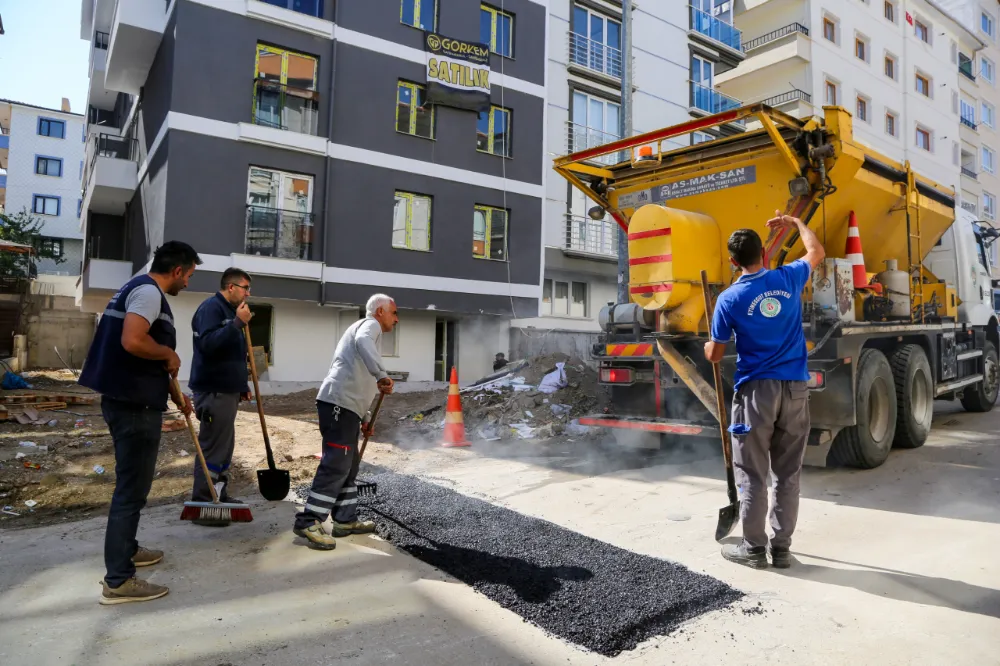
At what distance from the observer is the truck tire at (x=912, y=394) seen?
6.75 metres

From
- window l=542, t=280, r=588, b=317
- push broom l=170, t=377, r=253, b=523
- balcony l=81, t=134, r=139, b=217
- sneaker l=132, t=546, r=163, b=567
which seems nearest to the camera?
sneaker l=132, t=546, r=163, b=567

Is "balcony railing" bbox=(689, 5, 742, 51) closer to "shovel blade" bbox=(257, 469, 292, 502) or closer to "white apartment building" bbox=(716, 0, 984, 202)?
"white apartment building" bbox=(716, 0, 984, 202)

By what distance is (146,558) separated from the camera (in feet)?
11.8

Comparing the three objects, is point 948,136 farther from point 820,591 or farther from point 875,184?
point 820,591

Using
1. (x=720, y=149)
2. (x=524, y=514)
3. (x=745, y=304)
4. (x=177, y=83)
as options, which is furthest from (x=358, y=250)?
(x=745, y=304)

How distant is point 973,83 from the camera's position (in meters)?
34.1

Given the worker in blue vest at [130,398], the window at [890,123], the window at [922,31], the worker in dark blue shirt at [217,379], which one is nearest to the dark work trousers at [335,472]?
the worker in dark blue shirt at [217,379]

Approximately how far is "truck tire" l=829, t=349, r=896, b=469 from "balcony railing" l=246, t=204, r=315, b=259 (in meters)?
12.2

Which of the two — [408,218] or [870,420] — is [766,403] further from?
[408,218]

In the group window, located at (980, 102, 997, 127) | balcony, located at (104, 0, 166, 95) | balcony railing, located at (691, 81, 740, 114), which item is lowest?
balcony, located at (104, 0, 166, 95)

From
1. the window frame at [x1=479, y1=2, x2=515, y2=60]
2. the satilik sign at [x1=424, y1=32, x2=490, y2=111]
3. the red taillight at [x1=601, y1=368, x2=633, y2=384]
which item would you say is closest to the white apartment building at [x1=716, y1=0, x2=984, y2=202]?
the window frame at [x1=479, y1=2, x2=515, y2=60]

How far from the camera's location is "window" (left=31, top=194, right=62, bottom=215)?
3838 centimetres

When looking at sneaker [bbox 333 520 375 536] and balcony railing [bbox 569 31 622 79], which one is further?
balcony railing [bbox 569 31 622 79]

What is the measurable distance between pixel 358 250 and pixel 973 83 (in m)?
36.2
